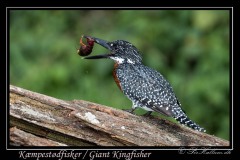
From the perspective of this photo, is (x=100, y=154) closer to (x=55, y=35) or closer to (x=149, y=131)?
(x=149, y=131)

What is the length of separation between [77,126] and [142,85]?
1.11m

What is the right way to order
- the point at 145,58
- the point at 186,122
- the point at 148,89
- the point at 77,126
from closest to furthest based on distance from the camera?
the point at 77,126 < the point at 186,122 < the point at 148,89 < the point at 145,58

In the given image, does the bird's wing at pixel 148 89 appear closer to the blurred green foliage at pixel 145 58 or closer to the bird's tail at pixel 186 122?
the bird's tail at pixel 186 122

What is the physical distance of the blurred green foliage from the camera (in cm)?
1007

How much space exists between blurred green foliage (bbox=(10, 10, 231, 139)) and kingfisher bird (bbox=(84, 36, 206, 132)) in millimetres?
1826

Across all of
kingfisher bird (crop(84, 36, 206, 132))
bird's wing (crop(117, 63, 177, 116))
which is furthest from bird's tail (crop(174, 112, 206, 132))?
bird's wing (crop(117, 63, 177, 116))

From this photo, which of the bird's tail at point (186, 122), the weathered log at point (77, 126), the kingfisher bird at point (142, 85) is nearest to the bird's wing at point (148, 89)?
the kingfisher bird at point (142, 85)

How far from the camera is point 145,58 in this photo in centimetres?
1035

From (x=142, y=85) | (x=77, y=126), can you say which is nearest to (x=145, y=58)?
(x=142, y=85)

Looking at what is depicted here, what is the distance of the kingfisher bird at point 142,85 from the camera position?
711 centimetres

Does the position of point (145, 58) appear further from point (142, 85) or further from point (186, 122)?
point (186, 122)

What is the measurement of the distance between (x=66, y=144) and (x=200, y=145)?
1.54m

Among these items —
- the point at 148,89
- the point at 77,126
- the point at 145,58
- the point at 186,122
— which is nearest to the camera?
the point at 77,126

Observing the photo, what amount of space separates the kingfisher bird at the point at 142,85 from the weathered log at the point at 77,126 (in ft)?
0.75
